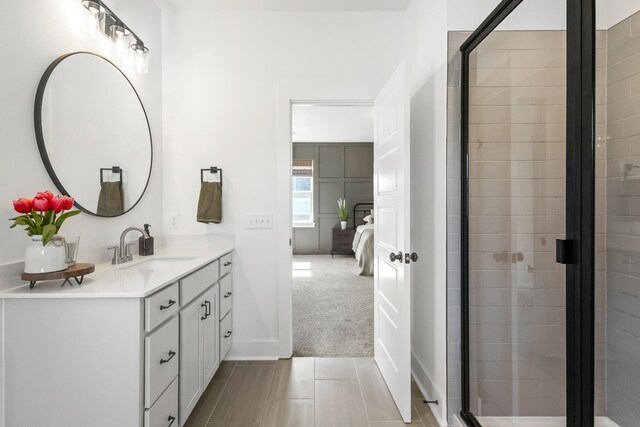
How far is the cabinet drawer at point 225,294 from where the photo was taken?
240cm

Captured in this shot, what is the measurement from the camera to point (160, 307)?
1456 millimetres

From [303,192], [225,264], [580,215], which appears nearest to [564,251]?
[580,215]

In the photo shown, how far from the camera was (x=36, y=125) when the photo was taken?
151cm

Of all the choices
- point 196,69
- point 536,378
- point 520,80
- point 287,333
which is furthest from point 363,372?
point 196,69

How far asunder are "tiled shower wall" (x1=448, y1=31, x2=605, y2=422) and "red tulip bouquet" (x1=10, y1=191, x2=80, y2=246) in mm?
1868

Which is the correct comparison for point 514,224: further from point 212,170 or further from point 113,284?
point 212,170

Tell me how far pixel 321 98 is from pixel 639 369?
236 cm

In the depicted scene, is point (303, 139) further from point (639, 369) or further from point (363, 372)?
point (639, 369)

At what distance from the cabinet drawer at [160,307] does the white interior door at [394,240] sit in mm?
1196

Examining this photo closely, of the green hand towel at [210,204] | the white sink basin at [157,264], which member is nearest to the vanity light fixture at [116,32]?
the green hand towel at [210,204]

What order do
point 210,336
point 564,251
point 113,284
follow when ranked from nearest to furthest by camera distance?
point 564,251 → point 113,284 → point 210,336

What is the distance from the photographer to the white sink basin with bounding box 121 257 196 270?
189cm

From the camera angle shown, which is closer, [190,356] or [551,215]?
[551,215]

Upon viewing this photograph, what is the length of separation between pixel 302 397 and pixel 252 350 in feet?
2.23
